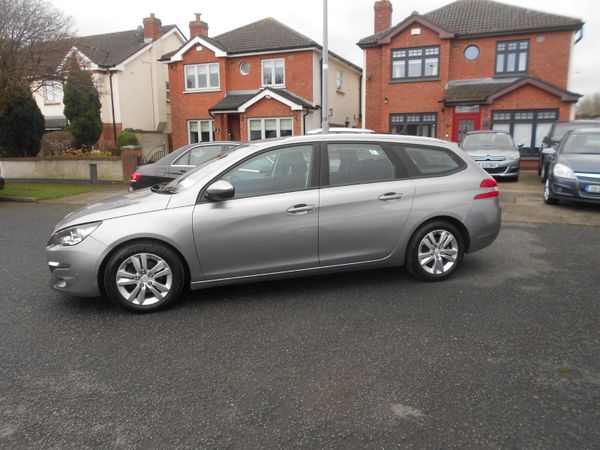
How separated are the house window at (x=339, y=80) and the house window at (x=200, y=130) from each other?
25.1 ft

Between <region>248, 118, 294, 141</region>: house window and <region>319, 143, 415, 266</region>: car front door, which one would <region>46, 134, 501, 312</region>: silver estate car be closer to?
<region>319, 143, 415, 266</region>: car front door

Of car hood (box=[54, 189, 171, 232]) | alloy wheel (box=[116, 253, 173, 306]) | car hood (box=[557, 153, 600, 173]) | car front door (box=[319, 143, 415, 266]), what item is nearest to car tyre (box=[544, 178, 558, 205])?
car hood (box=[557, 153, 600, 173])

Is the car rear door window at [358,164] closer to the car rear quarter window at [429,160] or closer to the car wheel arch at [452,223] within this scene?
the car rear quarter window at [429,160]

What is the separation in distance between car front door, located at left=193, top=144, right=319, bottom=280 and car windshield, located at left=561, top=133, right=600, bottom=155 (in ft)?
27.0

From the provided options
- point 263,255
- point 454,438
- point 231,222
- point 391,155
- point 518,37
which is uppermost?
point 518,37

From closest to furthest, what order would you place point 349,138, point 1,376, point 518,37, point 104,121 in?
point 1,376, point 349,138, point 518,37, point 104,121

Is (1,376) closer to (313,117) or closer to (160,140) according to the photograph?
(313,117)

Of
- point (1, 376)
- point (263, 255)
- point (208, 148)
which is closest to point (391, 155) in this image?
point (263, 255)

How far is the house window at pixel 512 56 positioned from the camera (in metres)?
21.6

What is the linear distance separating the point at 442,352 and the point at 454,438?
1.01m

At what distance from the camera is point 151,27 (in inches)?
1193

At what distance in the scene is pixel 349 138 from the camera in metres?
4.91

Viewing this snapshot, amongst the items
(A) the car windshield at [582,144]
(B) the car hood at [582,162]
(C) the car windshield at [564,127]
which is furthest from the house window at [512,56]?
(B) the car hood at [582,162]

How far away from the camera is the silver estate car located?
4.25m
